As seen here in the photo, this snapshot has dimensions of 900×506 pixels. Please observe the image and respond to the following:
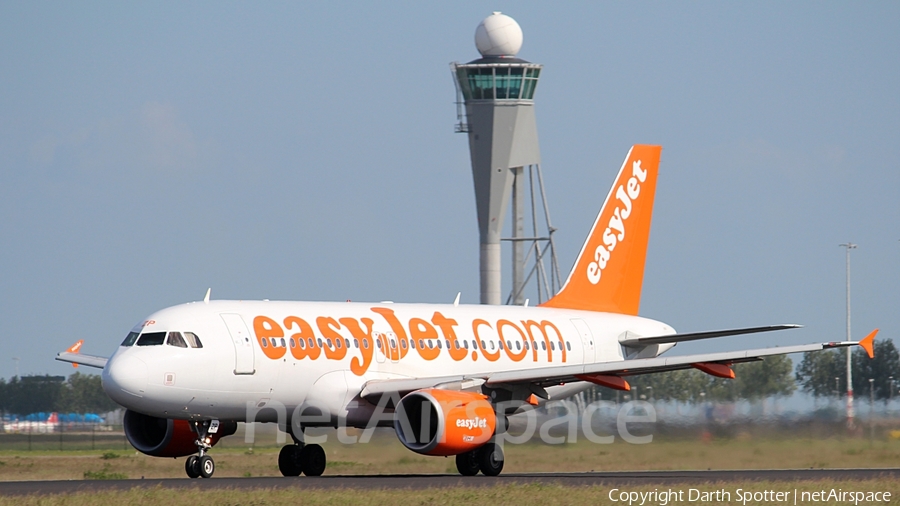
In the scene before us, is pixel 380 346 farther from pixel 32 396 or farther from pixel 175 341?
pixel 32 396

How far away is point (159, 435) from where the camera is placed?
30.5 meters

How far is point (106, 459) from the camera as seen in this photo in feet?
151

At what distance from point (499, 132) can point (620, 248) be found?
46177 mm

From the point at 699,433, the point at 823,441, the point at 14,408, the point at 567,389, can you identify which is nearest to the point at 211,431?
the point at 567,389

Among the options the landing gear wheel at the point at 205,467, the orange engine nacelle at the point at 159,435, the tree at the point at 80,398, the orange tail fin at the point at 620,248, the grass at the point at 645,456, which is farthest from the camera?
the tree at the point at 80,398

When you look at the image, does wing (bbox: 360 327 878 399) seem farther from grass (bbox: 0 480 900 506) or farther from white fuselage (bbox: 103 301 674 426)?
grass (bbox: 0 480 900 506)

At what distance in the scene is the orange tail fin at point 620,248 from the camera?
38.2 metres

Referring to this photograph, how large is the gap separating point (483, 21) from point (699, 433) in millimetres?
52307

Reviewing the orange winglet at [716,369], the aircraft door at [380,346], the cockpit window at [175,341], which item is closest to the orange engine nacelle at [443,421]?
the aircraft door at [380,346]

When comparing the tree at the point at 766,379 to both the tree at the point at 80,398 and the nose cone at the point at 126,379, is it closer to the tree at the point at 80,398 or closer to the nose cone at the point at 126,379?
the nose cone at the point at 126,379

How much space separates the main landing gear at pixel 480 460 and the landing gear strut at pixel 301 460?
11.2 feet

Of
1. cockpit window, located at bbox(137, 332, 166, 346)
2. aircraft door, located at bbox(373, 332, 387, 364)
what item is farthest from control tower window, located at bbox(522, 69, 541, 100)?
cockpit window, located at bbox(137, 332, 166, 346)

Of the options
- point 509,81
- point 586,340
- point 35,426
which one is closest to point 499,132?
point 509,81

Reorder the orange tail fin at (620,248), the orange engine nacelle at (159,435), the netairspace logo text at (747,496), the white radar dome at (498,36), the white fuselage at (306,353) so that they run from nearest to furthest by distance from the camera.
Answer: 1. the netairspace logo text at (747,496)
2. the white fuselage at (306,353)
3. the orange engine nacelle at (159,435)
4. the orange tail fin at (620,248)
5. the white radar dome at (498,36)
